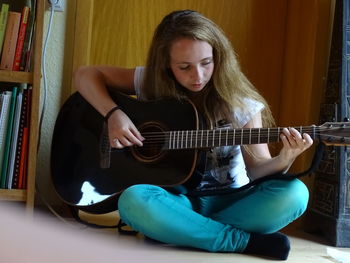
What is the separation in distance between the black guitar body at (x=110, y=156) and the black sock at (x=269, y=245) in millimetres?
223

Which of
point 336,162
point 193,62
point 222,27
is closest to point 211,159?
point 193,62

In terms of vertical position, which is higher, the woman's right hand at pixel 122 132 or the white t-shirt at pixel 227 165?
the woman's right hand at pixel 122 132

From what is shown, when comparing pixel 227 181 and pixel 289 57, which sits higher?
pixel 289 57

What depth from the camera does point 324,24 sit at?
1.88 metres

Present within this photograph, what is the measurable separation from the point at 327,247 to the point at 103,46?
1048 mm

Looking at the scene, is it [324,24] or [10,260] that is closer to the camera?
[10,260]

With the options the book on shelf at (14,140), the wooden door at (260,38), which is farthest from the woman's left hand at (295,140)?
the book on shelf at (14,140)

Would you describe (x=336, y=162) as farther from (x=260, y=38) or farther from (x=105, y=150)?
(x=105, y=150)

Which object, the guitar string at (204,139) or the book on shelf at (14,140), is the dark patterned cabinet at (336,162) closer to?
the guitar string at (204,139)

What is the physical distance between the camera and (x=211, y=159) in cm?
149

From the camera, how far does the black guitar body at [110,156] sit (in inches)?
56.5

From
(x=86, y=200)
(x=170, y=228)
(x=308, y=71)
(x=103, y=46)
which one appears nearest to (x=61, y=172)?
(x=86, y=200)

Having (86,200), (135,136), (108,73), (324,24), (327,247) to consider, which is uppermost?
(324,24)

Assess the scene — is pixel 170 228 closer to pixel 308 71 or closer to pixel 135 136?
pixel 135 136
